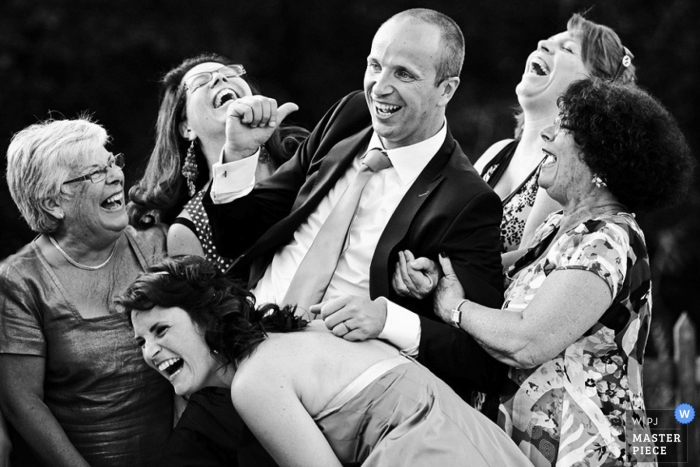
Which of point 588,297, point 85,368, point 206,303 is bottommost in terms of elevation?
point 85,368

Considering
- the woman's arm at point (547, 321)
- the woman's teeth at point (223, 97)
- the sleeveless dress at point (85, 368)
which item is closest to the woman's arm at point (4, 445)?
the sleeveless dress at point (85, 368)

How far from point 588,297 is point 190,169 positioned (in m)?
1.81

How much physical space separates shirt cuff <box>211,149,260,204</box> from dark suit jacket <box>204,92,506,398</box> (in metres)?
0.05

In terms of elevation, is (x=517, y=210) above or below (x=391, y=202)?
below

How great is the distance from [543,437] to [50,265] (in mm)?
1786

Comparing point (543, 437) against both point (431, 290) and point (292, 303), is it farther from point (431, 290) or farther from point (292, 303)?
point (292, 303)

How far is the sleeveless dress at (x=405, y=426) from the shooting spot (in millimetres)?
2648

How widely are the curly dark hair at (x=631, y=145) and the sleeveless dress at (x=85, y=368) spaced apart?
5.57 feet

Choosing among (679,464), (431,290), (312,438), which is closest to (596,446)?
(431,290)

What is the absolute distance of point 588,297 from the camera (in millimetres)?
3031

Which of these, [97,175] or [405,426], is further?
[97,175]

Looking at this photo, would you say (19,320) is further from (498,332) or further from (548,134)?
(548,134)

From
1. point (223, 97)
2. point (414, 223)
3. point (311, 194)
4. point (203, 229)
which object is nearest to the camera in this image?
point (414, 223)

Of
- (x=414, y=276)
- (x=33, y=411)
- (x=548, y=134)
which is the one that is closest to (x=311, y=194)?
(x=414, y=276)
